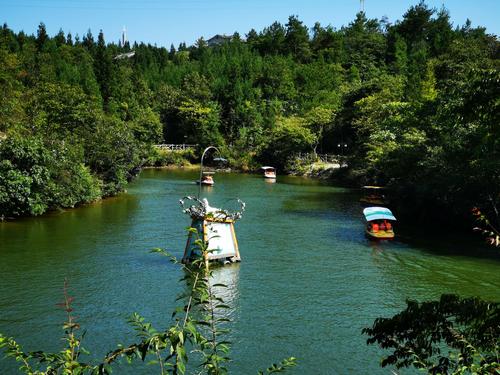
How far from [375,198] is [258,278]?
22.9m

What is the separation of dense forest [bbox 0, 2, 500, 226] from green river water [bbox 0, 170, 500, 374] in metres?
3.32

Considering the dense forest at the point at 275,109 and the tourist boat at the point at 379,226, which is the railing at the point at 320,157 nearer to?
the dense forest at the point at 275,109

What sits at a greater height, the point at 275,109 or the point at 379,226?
the point at 275,109

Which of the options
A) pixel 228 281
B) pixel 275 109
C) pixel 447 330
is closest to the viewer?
pixel 447 330

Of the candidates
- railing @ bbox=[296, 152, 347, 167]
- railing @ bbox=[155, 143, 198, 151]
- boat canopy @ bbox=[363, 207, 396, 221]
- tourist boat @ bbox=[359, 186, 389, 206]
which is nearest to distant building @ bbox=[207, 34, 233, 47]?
railing @ bbox=[155, 143, 198, 151]

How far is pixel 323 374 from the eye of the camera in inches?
551

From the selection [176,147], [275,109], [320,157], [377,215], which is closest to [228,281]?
[377,215]

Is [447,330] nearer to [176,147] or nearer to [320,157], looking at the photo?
[320,157]

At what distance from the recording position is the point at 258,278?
22.2 meters

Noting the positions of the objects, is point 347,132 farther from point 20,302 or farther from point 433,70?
point 20,302

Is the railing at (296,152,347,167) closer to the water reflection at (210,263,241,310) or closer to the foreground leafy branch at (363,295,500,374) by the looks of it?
the water reflection at (210,263,241,310)

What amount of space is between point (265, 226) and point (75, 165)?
1406 centimetres

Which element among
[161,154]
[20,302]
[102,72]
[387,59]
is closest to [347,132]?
[161,154]

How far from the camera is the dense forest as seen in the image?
3175cm
